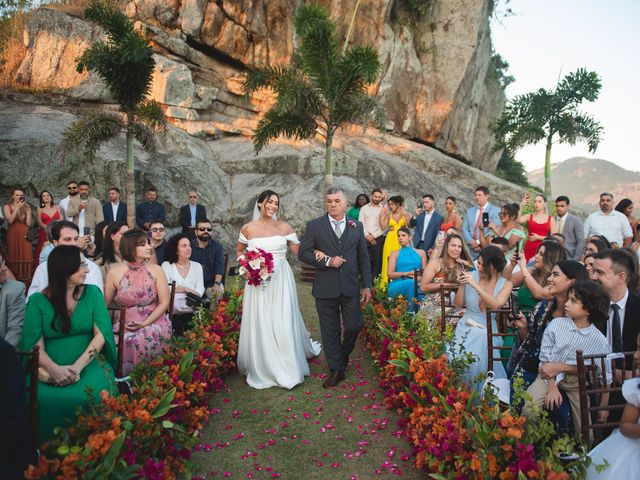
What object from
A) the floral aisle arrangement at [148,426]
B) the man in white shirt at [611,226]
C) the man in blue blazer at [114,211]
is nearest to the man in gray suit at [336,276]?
the floral aisle arrangement at [148,426]

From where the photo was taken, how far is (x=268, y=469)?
430 centimetres

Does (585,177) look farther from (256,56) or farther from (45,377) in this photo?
(45,377)

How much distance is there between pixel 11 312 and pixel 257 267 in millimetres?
2687

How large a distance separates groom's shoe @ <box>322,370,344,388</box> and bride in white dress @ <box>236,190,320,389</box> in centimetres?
33

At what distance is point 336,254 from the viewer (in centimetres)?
626

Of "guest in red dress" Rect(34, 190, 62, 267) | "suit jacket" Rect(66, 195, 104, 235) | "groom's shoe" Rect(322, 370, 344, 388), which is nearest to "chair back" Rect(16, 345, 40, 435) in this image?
"groom's shoe" Rect(322, 370, 344, 388)

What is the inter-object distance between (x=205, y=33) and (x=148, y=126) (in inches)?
364

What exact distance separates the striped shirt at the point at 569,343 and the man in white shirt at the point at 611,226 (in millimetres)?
6759

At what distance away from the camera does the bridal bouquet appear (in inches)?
245

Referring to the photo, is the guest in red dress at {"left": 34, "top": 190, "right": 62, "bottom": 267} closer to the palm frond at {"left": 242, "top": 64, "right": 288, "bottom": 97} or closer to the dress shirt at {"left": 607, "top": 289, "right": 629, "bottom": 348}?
the palm frond at {"left": 242, "top": 64, "right": 288, "bottom": 97}

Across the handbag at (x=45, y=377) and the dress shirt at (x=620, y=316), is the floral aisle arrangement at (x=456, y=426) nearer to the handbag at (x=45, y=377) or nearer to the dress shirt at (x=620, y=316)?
the dress shirt at (x=620, y=316)

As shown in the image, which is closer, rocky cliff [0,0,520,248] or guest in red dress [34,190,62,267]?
guest in red dress [34,190,62,267]

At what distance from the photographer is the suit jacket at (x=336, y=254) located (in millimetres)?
6125

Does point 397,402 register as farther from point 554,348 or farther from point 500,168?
point 500,168
